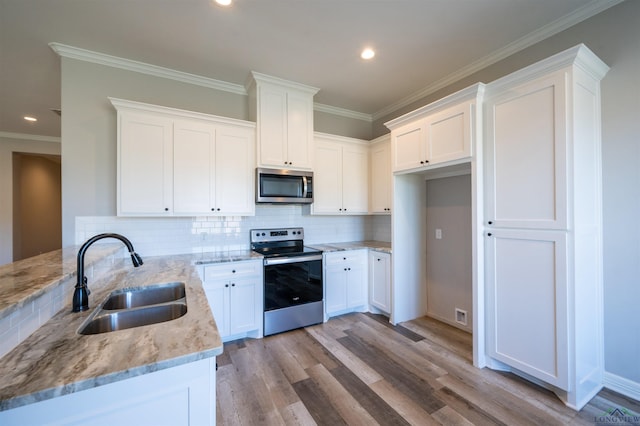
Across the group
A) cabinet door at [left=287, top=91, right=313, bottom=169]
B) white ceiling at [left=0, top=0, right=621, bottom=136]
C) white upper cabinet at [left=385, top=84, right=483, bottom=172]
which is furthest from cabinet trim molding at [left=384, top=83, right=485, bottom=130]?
cabinet door at [left=287, top=91, right=313, bottom=169]

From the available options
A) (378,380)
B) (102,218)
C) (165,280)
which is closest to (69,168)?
(102,218)

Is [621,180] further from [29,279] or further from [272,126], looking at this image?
[29,279]

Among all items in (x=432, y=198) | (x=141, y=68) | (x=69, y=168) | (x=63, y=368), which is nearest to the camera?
(x=63, y=368)

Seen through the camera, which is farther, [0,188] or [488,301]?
[0,188]

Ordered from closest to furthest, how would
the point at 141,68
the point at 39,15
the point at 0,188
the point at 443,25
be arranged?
the point at 39,15
the point at 443,25
the point at 141,68
the point at 0,188

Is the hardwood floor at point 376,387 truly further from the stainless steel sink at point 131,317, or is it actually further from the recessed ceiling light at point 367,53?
the recessed ceiling light at point 367,53

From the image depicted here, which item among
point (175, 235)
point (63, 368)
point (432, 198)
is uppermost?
point (432, 198)

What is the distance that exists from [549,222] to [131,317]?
2.71 m

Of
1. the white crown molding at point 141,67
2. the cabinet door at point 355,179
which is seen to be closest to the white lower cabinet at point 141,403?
the cabinet door at point 355,179

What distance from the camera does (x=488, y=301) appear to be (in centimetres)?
229

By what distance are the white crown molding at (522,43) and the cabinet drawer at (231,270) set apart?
2.98 m

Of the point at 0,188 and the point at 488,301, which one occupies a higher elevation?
the point at 0,188

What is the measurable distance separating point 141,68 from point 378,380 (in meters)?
3.83

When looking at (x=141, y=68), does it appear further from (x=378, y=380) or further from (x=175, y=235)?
(x=378, y=380)
